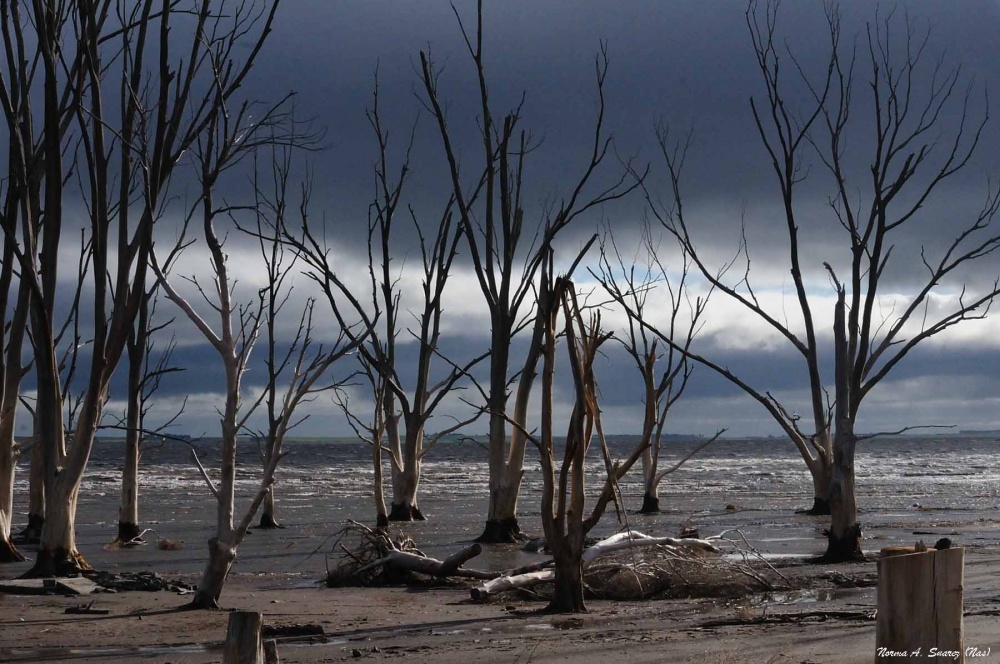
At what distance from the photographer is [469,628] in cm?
856

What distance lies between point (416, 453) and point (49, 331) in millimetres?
11074

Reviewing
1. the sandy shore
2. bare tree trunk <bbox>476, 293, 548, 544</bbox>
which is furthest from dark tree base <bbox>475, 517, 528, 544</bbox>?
the sandy shore

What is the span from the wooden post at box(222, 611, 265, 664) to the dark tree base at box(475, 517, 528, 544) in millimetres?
12494

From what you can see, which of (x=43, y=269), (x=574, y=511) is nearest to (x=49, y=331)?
(x=43, y=269)

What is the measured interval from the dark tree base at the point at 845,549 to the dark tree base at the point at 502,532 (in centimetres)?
567

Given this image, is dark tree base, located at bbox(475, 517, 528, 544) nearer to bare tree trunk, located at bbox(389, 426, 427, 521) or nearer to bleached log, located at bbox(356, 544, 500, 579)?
bare tree trunk, located at bbox(389, 426, 427, 521)

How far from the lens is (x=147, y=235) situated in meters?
11.1

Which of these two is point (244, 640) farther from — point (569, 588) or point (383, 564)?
point (383, 564)

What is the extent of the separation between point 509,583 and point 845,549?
521 cm

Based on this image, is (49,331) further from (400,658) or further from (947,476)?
(947,476)

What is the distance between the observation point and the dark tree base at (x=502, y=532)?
57.1 ft

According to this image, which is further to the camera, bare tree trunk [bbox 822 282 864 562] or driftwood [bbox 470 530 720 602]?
bare tree trunk [bbox 822 282 864 562]

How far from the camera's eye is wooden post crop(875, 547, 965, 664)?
4.67 m

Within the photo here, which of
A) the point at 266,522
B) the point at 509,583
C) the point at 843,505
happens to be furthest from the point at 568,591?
the point at 266,522
